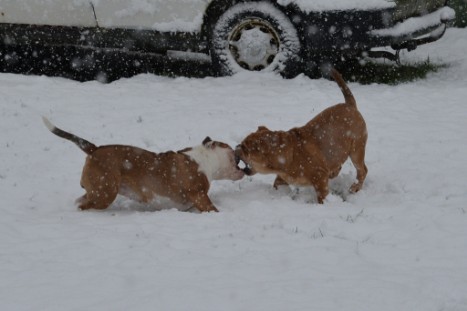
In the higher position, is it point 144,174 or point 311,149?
point 311,149

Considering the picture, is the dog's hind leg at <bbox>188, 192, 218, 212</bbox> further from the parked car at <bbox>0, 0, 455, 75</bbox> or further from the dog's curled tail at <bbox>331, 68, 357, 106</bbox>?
the parked car at <bbox>0, 0, 455, 75</bbox>

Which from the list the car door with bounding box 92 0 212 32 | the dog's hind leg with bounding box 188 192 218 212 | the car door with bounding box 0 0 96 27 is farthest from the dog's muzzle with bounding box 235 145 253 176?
the car door with bounding box 0 0 96 27

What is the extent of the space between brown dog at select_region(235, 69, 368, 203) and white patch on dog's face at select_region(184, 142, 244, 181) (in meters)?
0.11

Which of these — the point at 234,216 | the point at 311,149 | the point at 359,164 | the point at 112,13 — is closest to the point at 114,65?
the point at 112,13

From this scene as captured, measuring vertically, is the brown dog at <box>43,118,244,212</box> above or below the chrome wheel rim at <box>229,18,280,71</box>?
below

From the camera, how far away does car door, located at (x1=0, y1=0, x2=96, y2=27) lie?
25.4 ft

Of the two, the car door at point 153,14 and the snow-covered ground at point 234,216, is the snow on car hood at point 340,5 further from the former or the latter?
the car door at point 153,14

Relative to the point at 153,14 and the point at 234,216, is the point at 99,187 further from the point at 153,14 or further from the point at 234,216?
the point at 153,14

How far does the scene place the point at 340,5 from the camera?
726 cm

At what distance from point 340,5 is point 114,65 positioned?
3.19m

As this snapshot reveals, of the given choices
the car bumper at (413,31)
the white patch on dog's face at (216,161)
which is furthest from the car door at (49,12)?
the car bumper at (413,31)

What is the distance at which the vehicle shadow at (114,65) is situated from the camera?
27.6 ft

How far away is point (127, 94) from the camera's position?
746 centimetres

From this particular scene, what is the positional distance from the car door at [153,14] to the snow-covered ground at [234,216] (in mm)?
692
